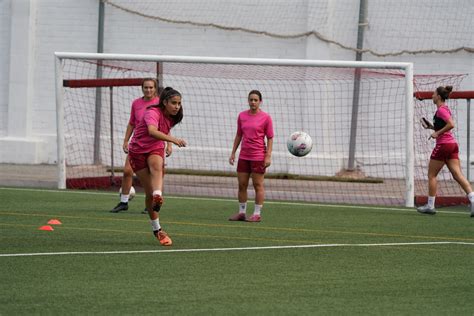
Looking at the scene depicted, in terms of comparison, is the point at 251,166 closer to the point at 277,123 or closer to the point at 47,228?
the point at 47,228

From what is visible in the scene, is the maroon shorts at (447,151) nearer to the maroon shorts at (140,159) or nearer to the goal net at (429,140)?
the goal net at (429,140)

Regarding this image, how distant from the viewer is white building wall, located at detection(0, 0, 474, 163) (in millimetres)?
24812

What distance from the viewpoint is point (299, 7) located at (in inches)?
984

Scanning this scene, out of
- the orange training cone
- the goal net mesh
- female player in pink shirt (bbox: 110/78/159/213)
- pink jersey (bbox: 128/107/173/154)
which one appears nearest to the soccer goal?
the goal net mesh

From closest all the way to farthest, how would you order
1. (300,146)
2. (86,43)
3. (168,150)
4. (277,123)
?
(168,150)
(300,146)
(277,123)
(86,43)

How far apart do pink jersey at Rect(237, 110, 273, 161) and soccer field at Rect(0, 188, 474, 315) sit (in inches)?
35.3

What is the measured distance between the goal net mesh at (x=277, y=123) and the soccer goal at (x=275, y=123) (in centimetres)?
2

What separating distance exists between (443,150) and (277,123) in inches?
344

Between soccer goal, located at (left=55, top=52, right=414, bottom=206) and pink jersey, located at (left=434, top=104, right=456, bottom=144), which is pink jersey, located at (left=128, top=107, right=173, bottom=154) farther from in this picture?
soccer goal, located at (left=55, top=52, right=414, bottom=206)

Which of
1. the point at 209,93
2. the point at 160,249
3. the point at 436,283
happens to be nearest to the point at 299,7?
the point at 209,93

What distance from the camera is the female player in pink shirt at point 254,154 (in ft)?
48.1

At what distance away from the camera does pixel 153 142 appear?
39.1 feet

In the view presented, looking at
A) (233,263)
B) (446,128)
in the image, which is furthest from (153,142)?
(446,128)

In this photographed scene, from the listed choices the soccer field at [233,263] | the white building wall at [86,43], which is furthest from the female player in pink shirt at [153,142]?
the white building wall at [86,43]
